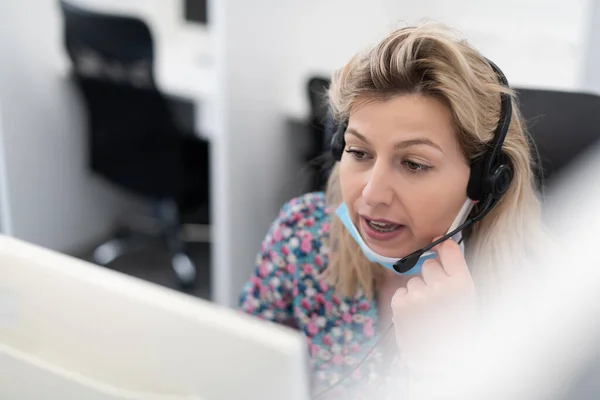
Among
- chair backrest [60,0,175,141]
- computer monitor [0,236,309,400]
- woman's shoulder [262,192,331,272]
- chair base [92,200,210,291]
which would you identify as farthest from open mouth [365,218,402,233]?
chair base [92,200,210,291]

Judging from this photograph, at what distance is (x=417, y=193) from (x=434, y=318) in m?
0.18

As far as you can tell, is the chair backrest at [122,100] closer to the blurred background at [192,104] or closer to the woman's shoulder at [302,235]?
the blurred background at [192,104]

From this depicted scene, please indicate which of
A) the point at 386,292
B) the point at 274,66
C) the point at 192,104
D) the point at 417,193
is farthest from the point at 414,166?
the point at 192,104

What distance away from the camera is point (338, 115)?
98 centimetres

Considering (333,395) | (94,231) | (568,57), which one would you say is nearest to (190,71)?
(94,231)

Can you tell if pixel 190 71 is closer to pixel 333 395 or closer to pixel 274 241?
pixel 274 241

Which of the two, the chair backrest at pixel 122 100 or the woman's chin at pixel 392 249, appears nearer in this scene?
the woman's chin at pixel 392 249

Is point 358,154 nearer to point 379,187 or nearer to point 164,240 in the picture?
point 379,187

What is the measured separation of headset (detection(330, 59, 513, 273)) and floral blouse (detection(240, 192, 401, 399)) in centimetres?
21

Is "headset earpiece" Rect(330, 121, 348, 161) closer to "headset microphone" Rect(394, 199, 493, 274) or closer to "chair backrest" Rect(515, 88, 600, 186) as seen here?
"headset microphone" Rect(394, 199, 493, 274)

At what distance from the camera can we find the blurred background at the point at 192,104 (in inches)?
78.2

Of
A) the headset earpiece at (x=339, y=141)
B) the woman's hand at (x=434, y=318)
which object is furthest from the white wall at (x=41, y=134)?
the woman's hand at (x=434, y=318)

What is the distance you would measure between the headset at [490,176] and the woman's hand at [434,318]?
0.30ft

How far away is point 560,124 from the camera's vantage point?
1.14 metres
